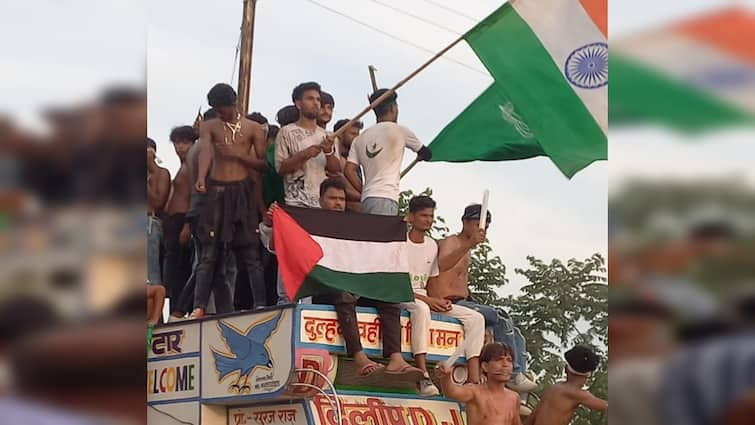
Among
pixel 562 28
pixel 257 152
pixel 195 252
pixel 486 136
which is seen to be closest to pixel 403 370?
pixel 195 252

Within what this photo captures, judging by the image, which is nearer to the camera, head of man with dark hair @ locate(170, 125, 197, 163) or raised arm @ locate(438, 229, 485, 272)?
head of man with dark hair @ locate(170, 125, 197, 163)

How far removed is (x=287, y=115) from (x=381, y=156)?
0.75 metres

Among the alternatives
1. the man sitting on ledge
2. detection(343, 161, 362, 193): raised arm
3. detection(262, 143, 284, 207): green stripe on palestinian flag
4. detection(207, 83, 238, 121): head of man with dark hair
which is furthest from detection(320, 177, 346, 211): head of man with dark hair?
detection(207, 83, 238, 121): head of man with dark hair

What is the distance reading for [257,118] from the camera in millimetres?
9352

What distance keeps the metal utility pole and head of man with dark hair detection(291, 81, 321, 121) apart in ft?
9.38

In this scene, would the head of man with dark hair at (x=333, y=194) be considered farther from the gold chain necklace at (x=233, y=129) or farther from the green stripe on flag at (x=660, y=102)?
the green stripe on flag at (x=660, y=102)

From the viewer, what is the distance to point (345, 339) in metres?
8.34

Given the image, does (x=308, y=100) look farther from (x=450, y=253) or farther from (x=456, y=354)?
(x=456, y=354)

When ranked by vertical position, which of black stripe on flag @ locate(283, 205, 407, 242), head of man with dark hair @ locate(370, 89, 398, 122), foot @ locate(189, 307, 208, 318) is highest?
head of man with dark hair @ locate(370, 89, 398, 122)

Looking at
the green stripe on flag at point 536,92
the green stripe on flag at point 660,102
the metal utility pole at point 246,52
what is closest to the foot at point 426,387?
the green stripe on flag at point 536,92

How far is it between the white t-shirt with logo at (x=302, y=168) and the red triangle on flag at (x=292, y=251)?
45cm

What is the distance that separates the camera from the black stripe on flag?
8617 mm

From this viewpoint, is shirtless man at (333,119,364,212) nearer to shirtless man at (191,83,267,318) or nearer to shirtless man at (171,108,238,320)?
shirtless man at (191,83,267,318)

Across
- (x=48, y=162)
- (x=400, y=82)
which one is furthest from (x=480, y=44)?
(x=48, y=162)
